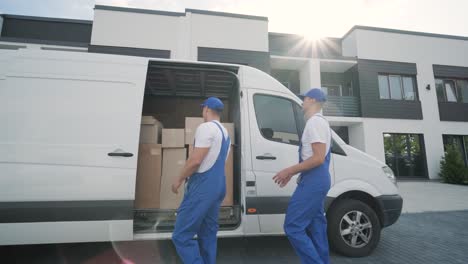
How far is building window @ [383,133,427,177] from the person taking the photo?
11.9 m

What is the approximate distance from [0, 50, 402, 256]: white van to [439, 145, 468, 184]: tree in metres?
11.0

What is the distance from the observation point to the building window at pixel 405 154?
1192 cm

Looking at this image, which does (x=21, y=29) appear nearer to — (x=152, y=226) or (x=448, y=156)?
(x=152, y=226)

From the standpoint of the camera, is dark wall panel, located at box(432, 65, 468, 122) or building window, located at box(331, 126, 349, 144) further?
building window, located at box(331, 126, 349, 144)

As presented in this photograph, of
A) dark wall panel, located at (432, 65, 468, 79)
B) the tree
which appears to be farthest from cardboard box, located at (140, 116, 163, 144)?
dark wall panel, located at (432, 65, 468, 79)

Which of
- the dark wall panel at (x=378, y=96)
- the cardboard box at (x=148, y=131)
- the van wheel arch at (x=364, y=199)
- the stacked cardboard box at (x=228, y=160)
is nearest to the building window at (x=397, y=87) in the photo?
the dark wall panel at (x=378, y=96)

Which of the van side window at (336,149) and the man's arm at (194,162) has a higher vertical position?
the van side window at (336,149)

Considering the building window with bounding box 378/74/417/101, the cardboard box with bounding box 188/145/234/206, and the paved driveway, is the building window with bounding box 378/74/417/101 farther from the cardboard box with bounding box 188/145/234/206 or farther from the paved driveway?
the cardboard box with bounding box 188/145/234/206

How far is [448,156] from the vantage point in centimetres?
1098

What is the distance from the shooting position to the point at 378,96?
484 inches

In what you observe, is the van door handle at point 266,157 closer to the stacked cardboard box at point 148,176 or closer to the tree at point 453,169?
the stacked cardboard box at point 148,176

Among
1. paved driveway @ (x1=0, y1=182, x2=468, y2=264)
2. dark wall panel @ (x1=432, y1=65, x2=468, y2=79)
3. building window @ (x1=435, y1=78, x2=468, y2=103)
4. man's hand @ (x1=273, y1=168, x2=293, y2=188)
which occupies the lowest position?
paved driveway @ (x1=0, y1=182, x2=468, y2=264)

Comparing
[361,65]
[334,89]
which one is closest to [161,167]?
[361,65]

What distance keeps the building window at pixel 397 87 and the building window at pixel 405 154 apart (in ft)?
7.29
